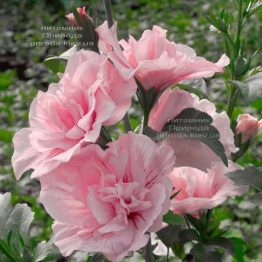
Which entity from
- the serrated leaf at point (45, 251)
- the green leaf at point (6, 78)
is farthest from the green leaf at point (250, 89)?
the green leaf at point (6, 78)

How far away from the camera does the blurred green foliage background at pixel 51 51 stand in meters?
1.88

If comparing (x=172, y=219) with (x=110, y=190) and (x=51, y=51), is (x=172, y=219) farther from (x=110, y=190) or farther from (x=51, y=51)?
(x=51, y=51)

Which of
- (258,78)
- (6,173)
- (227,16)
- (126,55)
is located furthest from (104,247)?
(6,173)

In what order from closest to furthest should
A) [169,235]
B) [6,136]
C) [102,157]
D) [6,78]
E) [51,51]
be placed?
[102,157] < [169,235] < [6,136] < [6,78] < [51,51]

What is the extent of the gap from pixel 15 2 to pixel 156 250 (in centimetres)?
340

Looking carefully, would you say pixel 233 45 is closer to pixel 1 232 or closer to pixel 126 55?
pixel 126 55

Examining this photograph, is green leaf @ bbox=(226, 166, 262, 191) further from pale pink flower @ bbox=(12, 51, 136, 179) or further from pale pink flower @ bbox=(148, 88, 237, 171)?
pale pink flower @ bbox=(12, 51, 136, 179)

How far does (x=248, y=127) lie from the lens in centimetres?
82

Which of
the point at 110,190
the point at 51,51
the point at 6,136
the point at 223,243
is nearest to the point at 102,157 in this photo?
the point at 110,190

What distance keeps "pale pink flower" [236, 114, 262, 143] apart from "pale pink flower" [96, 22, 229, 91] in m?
0.19

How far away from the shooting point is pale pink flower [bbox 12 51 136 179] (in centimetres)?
58

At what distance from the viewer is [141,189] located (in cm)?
60

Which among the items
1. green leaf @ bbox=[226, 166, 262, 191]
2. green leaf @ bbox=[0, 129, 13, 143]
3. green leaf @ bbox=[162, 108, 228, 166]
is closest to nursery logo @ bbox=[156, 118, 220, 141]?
green leaf @ bbox=[162, 108, 228, 166]

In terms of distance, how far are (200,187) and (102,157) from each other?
23cm
